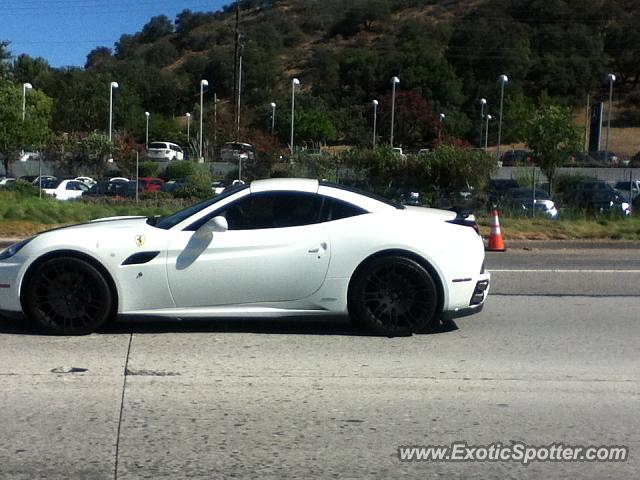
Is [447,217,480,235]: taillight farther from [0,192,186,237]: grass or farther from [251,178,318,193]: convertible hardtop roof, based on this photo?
[0,192,186,237]: grass

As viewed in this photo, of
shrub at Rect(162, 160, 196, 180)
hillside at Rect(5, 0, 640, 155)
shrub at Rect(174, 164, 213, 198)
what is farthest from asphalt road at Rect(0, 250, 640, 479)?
hillside at Rect(5, 0, 640, 155)

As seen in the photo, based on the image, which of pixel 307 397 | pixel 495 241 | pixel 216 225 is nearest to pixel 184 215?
pixel 216 225

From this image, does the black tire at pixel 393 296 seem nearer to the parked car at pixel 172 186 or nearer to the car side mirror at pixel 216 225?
the car side mirror at pixel 216 225

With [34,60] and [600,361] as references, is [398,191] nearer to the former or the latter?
[600,361]

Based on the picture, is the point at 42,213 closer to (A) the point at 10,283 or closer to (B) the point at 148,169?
(A) the point at 10,283

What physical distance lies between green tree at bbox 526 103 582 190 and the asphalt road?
17780 mm

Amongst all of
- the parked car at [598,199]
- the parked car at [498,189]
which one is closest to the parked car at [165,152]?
the parked car at [498,189]

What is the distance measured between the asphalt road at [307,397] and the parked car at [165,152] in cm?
4743

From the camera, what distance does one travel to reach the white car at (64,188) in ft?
91.3

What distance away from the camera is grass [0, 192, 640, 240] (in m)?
18.6

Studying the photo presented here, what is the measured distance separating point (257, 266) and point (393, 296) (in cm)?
121

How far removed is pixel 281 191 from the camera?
25.9 ft

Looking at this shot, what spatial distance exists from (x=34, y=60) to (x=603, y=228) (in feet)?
217

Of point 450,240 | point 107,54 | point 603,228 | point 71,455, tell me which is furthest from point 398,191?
point 107,54
